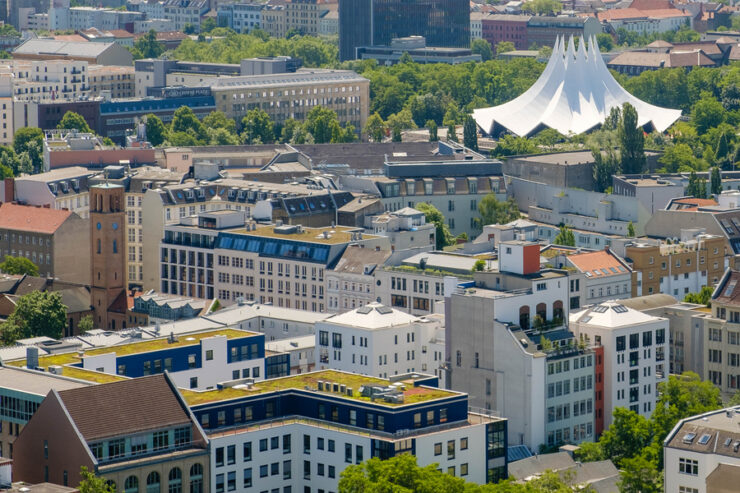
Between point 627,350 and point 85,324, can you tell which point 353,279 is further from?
point 627,350

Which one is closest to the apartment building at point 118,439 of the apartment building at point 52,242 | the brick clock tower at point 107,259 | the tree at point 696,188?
the brick clock tower at point 107,259

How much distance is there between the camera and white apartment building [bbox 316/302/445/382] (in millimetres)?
124875

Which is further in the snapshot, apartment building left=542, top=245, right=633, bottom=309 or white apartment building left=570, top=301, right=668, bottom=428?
apartment building left=542, top=245, right=633, bottom=309

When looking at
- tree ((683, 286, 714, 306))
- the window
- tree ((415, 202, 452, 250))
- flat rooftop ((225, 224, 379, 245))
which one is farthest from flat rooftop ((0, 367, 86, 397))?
tree ((415, 202, 452, 250))

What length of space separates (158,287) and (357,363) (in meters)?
36.7

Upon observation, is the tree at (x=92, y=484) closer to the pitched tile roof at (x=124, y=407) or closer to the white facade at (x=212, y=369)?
the pitched tile roof at (x=124, y=407)

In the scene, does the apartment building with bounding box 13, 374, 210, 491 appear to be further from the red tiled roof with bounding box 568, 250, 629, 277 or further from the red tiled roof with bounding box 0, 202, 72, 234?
the red tiled roof with bounding box 0, 202, 72, 234

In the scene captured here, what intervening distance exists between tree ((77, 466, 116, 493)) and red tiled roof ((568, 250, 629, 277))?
5273cm

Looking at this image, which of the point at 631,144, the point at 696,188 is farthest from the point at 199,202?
the point at 631,144

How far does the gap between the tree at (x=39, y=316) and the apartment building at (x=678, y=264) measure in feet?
119

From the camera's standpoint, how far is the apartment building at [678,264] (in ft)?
484

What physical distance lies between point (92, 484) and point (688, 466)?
Answer: 90.3 ft

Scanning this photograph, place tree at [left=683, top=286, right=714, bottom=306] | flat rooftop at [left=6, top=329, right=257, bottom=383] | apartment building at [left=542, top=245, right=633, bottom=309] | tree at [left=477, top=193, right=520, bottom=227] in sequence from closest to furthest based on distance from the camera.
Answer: flat rooftop at [left=6, top=329, right=257, bottom=383] < tree at [left=683, top=286, right=714, bottom=306] < apartment building at [left=542, top=245, right=633, bottom=309] < tree at [left=477, top=193, right=520, bottom=227]

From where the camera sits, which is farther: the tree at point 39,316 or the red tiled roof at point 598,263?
the tree at point 39,316
